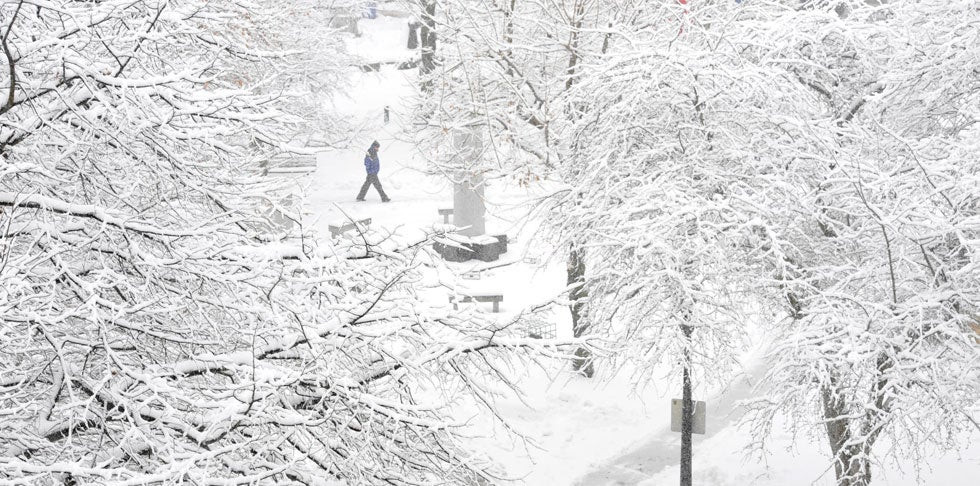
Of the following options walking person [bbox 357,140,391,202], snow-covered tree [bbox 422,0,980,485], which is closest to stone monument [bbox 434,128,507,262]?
walking person [bbox 357,140,391,202]

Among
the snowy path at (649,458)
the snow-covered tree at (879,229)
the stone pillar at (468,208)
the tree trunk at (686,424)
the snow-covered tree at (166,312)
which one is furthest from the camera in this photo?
the stone pillar at (468,208)

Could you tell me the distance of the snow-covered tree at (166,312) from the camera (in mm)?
5176

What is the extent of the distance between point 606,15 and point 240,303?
11106 millimetres

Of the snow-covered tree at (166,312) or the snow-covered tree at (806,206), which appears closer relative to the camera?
the snow-covered tree at (166,312)

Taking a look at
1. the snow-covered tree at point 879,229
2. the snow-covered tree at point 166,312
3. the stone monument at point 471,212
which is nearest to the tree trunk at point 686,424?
the snow-covered tree at point 879,229

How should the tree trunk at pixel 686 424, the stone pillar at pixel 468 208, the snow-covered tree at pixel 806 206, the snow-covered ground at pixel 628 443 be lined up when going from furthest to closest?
1. the stone pillar at pixel 468 208
2. the snow-covered ground at pixel 628 443
3. the tree trunk at pixel 686 424
4. the snow-covered tree at pixel 806 206

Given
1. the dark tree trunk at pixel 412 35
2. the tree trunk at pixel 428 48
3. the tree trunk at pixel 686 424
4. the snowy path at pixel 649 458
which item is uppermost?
the dark tree trunk at pixel 412 35

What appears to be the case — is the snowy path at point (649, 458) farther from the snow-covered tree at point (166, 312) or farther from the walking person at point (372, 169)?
the walking person at point (372, 169)

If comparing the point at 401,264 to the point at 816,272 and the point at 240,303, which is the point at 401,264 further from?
the point at 816,272

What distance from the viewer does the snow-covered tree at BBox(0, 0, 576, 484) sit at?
5176mm

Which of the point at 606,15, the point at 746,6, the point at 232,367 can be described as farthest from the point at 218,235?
the point at 606,15

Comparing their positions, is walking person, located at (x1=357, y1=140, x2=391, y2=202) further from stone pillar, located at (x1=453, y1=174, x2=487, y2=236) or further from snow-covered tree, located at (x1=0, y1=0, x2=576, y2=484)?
snow-covered tree, located at (x1=0, y1=0, x2=576, y2=484)

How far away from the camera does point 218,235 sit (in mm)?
6195

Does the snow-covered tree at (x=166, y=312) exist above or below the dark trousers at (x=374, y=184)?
above
